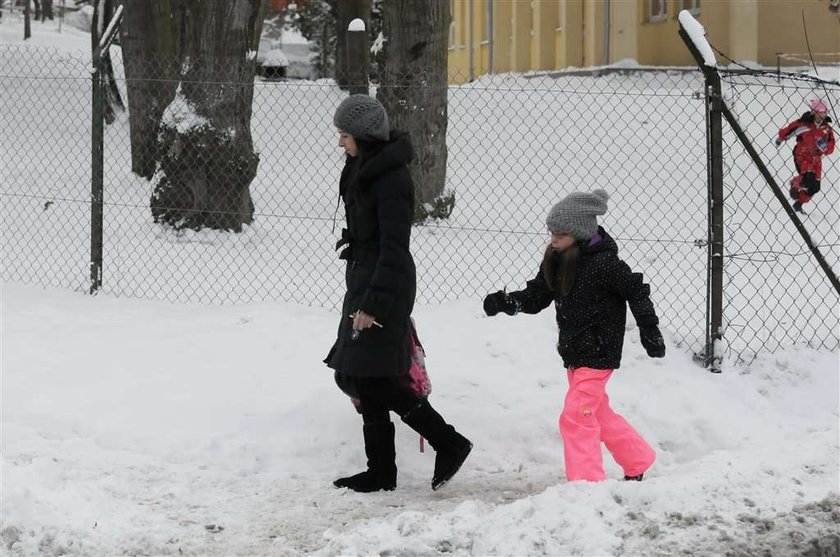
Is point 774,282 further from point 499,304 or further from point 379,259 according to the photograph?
point 379,259

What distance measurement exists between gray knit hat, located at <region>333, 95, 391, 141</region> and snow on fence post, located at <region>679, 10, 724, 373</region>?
2.32m

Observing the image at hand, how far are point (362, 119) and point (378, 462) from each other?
148 centimetres

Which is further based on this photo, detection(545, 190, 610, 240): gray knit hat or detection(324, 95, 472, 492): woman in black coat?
detection(545, 190, 610, 240): gray knit hat

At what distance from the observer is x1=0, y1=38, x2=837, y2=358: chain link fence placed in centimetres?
800

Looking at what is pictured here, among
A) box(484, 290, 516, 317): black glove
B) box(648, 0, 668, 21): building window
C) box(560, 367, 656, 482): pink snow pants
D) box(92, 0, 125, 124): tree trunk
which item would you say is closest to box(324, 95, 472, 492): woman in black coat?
box(484, 290, 516, 317): black glove

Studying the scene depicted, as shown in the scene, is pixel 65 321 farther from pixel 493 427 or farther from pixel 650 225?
pixel 650 225

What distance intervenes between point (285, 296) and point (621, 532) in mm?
4469

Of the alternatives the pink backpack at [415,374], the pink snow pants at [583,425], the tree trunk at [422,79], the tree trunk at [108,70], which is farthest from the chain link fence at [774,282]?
the tree trunk at [108,70]

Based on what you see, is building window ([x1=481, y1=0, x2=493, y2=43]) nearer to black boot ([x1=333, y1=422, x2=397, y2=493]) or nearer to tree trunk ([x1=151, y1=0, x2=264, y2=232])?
tree trunk ([x1=151, y1=0, x2=264, y2=232])

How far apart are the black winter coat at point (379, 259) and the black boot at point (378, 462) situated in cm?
33

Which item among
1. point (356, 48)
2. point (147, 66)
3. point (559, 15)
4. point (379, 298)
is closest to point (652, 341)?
point (379, 298)

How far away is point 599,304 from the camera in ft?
15.7

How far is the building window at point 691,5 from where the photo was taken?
19.9 meters

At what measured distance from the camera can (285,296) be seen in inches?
319
